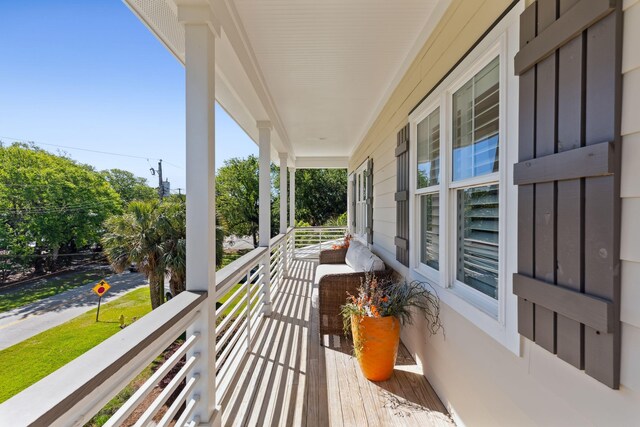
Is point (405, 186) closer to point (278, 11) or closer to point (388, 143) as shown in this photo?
point (388, 143)

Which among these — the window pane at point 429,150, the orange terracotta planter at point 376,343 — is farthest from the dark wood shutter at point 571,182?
the orange terracotta planter at point 376,343

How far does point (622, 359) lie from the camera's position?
861 mm

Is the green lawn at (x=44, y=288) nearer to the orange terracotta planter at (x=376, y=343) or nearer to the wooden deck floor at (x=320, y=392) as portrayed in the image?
the wooden deck floor at (x=320, y=392)

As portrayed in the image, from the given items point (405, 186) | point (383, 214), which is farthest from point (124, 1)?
point (383, 214)

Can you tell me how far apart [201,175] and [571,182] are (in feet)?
5.60

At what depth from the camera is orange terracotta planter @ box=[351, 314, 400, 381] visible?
7.73 feet

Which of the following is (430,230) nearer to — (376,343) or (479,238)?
(479,238)

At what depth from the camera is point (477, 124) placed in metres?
1.77

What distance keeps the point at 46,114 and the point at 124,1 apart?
251 inches

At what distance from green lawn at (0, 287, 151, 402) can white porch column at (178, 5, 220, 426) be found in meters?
11.4

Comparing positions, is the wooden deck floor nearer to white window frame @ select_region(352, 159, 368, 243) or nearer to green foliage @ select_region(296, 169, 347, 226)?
white window frame @ select_region(352, 159, 368, 243)

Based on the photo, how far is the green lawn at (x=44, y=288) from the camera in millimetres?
10852

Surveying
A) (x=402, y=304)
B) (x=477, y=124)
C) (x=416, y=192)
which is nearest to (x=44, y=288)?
(x=402, y=304)

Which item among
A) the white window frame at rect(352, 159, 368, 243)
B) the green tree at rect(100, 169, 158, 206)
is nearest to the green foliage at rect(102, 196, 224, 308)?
the green tree at rect(100, 169, 158, 206)
